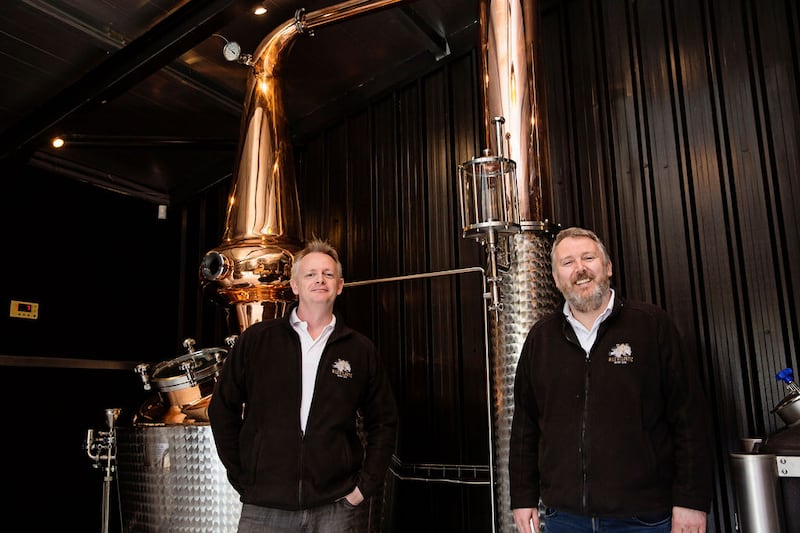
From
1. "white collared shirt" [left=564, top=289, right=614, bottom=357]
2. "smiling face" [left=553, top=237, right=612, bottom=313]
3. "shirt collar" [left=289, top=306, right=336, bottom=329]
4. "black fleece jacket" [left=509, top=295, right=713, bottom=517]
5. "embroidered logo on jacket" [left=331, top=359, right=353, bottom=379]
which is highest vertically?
"smiling face" [left=553, top=237, right=612, bottom=313]

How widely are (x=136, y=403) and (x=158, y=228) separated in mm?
1931

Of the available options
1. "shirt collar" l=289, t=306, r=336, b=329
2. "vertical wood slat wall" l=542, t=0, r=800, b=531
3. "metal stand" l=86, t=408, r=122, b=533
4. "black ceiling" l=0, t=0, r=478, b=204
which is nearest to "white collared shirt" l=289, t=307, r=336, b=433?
"shirt collar" l=289, t=306, r=336, b=329

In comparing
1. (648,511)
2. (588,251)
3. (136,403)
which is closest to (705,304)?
(588,251)

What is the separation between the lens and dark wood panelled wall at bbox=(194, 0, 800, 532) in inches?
137

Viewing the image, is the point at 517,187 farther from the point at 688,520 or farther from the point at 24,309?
the point at 24,309

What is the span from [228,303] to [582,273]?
107 inches

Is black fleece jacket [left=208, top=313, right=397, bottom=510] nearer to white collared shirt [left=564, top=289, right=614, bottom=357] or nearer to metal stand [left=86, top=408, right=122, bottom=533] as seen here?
white collared shirt [left=564, top=289, right=614, bottom=357]

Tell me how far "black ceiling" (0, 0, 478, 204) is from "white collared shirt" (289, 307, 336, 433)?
240cm

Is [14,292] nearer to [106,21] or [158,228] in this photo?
[158,228]

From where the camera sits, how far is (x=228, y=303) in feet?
14.4

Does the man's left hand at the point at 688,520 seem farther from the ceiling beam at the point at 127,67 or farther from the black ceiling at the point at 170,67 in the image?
the ceiling beam at the point at 127,67

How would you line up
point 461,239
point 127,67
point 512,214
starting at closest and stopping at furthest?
point 512,214 → point 127,67 → point 461,239

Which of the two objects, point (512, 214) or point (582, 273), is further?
point (512, 214)

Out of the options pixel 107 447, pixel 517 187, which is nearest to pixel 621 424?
pixel 517 187
